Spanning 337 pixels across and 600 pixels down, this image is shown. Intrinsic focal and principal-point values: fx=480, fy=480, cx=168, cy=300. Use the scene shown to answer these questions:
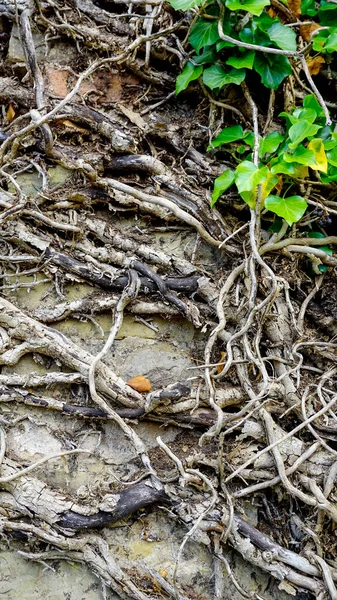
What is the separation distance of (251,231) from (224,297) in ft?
0.95

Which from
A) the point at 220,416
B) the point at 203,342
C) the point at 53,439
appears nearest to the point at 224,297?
the point at 203,342

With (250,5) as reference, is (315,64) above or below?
below

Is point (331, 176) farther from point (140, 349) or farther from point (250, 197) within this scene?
point (140, 349)

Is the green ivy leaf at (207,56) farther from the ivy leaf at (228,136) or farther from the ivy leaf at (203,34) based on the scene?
the ivy leaf at (228,136)

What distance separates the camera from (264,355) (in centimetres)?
199

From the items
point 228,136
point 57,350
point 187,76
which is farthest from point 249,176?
point 57,350

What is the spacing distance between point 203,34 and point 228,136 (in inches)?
17.0

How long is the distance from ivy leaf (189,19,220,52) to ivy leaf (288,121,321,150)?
534mm

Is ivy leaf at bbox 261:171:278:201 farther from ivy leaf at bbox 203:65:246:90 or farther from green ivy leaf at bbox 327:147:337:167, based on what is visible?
ivy leaf at bbox 203:65:246:90

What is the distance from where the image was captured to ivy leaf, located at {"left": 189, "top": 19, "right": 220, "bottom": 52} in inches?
78.7

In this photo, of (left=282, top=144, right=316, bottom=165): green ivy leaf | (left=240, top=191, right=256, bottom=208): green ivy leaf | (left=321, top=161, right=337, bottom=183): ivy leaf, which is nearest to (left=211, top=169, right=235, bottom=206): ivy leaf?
(left=240, top=191, right=256, bottom=208): green ivy leaf

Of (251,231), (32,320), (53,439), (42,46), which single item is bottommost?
(53,439)

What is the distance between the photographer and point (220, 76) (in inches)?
79.4

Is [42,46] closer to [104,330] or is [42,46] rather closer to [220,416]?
[104,330]
